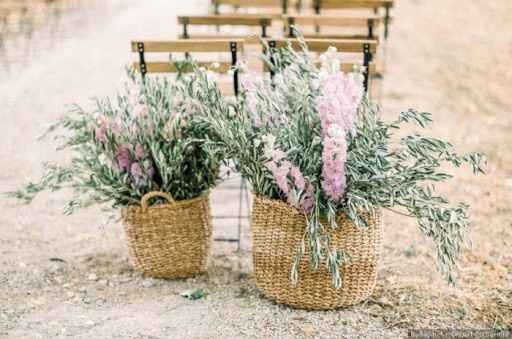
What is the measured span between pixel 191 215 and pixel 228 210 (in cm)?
112

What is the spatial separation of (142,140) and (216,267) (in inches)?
31.7

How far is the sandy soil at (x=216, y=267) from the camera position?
321 cm

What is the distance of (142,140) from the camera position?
11.6 feet

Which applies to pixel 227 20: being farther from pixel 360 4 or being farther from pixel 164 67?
pixel 360 4

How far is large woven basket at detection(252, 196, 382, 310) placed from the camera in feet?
10.5

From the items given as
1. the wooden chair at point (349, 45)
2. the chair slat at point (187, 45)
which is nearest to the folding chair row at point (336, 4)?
the wooden chair at point (349, 45)

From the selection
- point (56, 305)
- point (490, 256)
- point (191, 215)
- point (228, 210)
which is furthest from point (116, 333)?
point (490, 256)

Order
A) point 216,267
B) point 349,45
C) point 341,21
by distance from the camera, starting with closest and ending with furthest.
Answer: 1. point 216,267
2. point 349,45
3. point 341,21

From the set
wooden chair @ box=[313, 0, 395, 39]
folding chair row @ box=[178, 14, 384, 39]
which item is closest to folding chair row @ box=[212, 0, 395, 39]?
wooden chair @ box=[313, 0, 395, 39]

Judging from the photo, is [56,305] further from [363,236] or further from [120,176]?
[363,236]

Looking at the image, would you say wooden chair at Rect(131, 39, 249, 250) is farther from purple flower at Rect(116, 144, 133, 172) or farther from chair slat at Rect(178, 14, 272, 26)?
chair slat at Rect(178, 14, 272, 26)

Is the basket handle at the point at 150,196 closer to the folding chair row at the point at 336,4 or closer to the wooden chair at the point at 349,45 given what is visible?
the wooden chair at the point at 349,45

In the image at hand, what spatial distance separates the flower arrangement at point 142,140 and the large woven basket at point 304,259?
446 millimetres

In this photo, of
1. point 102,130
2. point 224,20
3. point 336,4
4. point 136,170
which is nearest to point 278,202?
point 136,170
